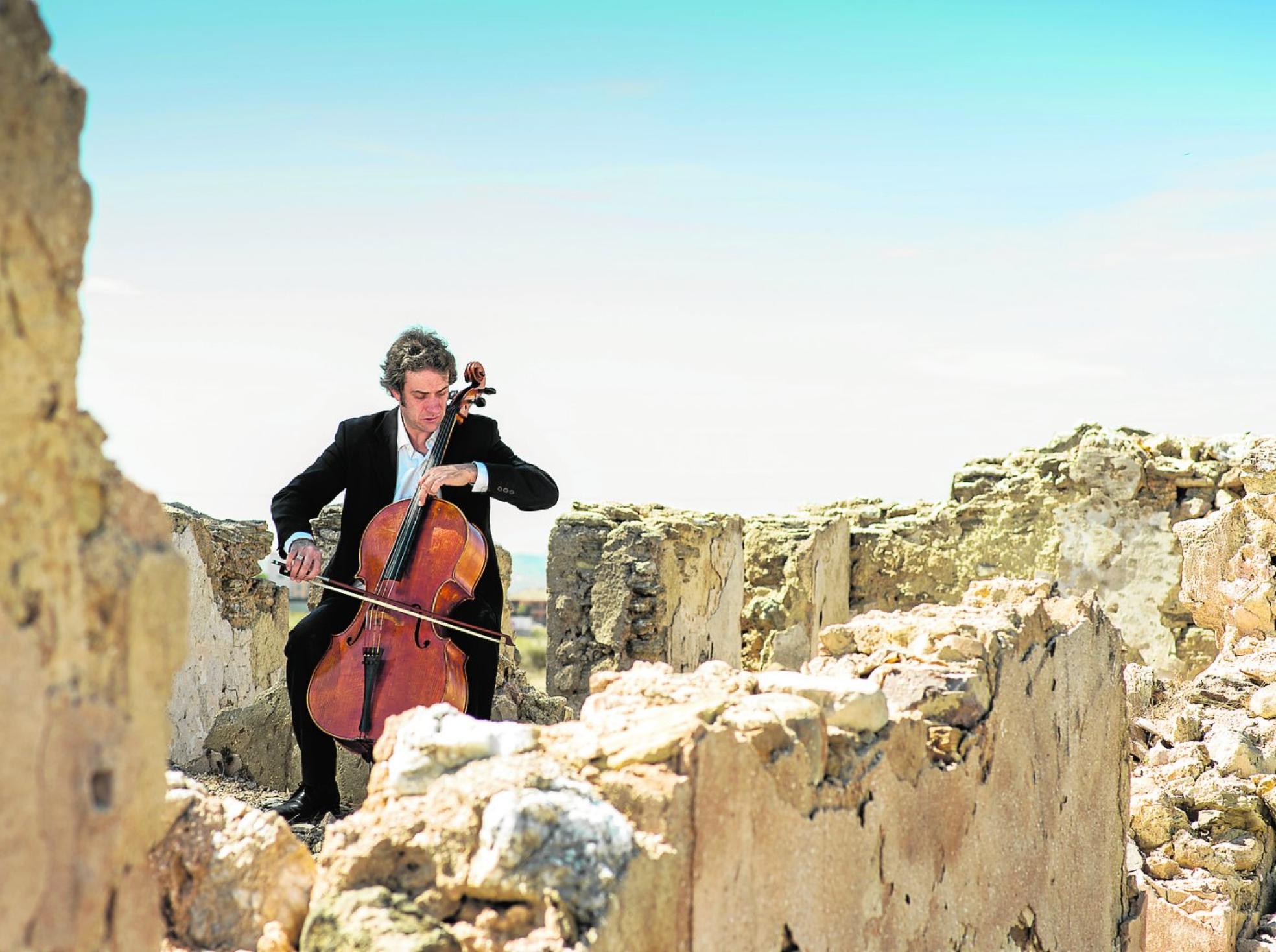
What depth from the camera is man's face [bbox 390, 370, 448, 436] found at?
4.50 m

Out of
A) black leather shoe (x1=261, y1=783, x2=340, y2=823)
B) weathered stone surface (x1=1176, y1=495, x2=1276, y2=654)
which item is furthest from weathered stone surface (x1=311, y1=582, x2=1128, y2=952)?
weathered stone surface (x1=1176, y1=495, x2=1276, y2=654)

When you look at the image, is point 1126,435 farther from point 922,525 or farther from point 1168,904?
point 1168,904

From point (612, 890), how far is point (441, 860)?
0.31m

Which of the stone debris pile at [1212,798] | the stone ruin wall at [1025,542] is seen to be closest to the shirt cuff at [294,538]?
the stone debris pile at [1212,798]

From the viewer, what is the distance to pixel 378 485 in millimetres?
4586

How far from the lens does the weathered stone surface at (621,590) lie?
7.93 metres

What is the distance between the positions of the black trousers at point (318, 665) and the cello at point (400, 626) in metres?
0.05

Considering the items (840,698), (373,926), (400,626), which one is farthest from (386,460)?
(373,926)

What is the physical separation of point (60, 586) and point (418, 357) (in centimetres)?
285

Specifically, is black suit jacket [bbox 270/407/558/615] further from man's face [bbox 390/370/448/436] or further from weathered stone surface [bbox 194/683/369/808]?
weathered stone surface [bbox 194/683/369/808]

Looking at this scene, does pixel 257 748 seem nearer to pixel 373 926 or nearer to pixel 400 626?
pixel 400 626

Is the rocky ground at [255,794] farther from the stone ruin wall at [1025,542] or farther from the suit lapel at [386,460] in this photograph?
the stone ruin wall at [1025,542]

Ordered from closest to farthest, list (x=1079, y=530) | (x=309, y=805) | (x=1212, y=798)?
(x=309, y=805) < (x=1212, y=798) < (x=1079, y=530)

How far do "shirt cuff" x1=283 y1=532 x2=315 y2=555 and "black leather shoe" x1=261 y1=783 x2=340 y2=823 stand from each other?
75cm
